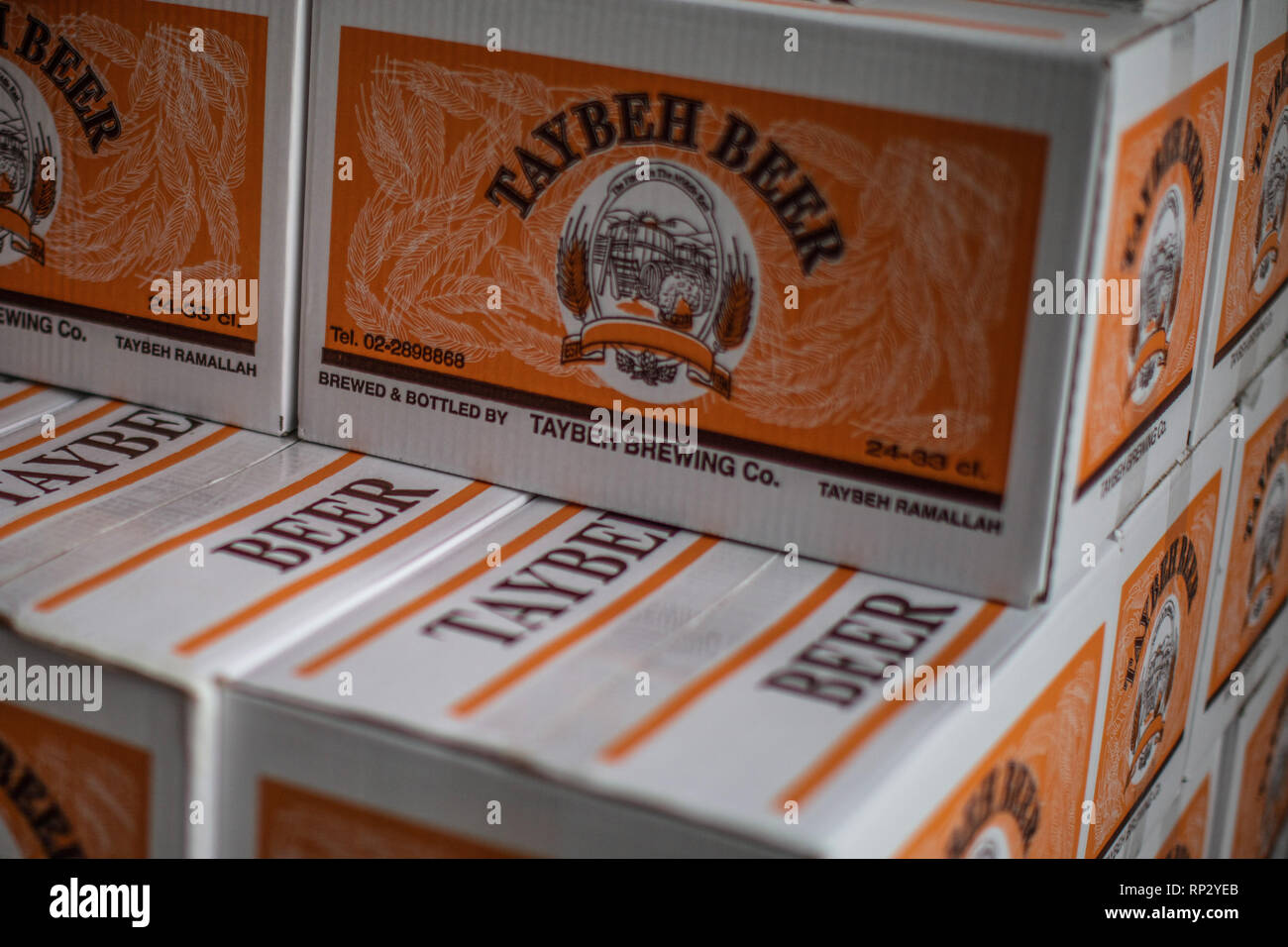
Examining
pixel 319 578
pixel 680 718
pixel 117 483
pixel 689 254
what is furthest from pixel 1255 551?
pixel 117 483

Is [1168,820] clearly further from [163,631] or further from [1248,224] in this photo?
[163,631]

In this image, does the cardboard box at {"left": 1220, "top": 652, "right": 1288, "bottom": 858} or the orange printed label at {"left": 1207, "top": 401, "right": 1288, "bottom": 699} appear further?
the cardboard box at {"left": 1220, "top": 652, "right": 1288, "bottom": 858}

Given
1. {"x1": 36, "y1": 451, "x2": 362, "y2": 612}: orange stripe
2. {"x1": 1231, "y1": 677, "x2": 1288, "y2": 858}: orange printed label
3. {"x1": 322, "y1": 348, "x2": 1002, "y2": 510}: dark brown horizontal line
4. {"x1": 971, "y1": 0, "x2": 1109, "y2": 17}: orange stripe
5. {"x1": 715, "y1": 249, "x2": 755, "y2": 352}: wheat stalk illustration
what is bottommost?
{"x1": 1231, "y1": 677, "x2": 1288, "y2": 858}: orange printed label

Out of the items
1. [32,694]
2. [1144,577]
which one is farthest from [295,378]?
[1144,577]

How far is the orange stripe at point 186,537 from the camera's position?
1.19 meters

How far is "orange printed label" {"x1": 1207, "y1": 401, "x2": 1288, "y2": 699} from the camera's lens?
1788mm

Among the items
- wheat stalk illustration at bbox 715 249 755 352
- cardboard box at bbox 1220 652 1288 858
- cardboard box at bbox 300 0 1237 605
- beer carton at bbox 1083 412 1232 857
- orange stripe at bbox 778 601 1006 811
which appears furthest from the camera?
cardboard box at bbox 1220 652 1288 858

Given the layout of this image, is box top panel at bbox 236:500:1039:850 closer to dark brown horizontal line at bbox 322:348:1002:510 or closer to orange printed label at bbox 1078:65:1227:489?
dark brown horizontal line at bbox 322:348:1002:510

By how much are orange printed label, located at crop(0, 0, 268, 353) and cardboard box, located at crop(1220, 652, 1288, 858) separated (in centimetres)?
133

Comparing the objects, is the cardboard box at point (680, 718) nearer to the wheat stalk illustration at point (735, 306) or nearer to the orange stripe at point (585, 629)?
the orange stripe at point (585, 629)

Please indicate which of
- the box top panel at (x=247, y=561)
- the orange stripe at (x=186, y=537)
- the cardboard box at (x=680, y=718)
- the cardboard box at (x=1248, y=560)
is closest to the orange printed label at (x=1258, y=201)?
the cardboard box at (x=1248, y=560)

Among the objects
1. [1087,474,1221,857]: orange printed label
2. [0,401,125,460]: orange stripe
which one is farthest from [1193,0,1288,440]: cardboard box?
[0,401,125,460]: orange stripe
